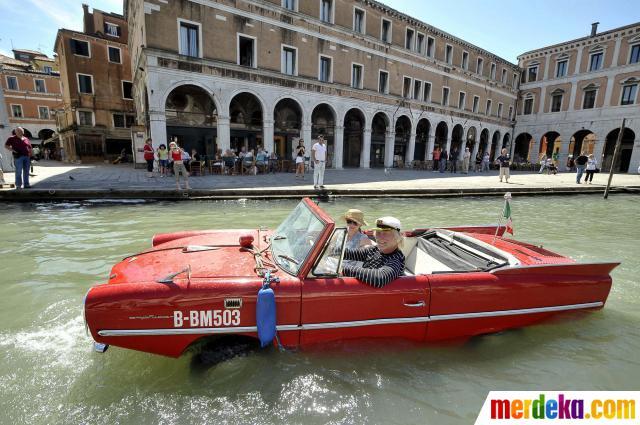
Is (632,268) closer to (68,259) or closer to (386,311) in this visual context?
(386,311)

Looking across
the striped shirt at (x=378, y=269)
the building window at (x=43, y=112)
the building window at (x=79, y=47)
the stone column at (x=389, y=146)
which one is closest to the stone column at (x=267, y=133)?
the stone column at (x=389, y=146)

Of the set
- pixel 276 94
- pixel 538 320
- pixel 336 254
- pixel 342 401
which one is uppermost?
pixel 276 94

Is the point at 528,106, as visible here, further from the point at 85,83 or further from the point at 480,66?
the point at 85,83

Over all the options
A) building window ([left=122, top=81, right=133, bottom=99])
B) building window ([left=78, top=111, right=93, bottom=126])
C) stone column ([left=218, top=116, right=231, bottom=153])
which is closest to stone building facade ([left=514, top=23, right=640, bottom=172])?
stone column ([left=218, top=116, right=231, bottom=153])

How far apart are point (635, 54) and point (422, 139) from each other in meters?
19.6

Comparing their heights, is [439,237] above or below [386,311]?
above

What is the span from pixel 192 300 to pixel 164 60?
54.3 ft

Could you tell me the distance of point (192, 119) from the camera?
1908cm

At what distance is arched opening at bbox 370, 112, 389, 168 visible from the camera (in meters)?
26.8

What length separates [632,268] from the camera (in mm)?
5270

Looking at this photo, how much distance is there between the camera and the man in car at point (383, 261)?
2760 mm

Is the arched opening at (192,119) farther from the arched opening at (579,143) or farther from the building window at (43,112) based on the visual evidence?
the arched opening at (579,143)

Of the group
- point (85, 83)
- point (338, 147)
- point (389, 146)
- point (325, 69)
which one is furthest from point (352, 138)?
point (85, 83)

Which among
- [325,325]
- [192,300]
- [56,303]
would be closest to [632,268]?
[325,325]
